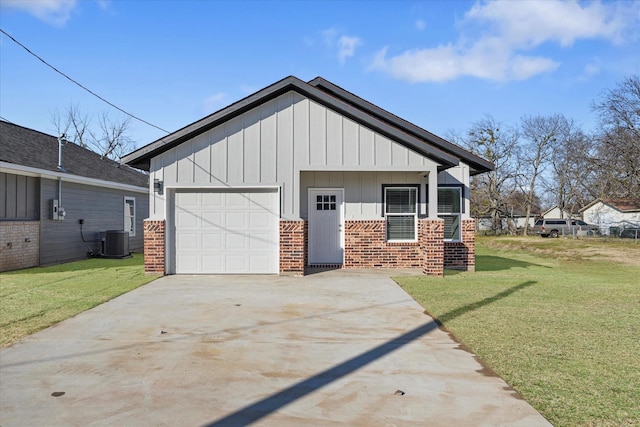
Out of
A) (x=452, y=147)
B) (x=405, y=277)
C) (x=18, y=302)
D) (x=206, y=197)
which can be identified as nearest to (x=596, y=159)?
(x=452, y=147)

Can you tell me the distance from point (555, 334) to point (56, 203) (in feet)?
45.7

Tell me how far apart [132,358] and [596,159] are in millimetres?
33731

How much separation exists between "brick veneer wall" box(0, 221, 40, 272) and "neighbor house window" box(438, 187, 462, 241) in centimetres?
1154

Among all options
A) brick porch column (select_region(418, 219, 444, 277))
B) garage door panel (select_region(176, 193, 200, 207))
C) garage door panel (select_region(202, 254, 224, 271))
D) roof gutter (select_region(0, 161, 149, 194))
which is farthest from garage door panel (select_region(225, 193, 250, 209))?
roof gutter (select_region(0, 161, 149, 194))

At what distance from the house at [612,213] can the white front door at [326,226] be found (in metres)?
40.3

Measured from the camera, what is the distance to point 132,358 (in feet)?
15.4

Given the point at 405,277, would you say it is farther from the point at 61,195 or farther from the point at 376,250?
the point at 61,195

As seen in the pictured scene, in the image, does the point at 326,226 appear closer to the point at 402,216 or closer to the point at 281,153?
the point at 402,216

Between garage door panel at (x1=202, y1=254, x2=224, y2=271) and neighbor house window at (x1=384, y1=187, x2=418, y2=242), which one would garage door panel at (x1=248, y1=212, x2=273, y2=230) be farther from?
neighbor house window at (x1=384, y1=187, x2=418, y2=242)

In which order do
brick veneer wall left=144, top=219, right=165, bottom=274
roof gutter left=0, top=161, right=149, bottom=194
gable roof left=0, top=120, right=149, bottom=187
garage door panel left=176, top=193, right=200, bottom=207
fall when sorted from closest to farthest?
brick veneer wall left=144, top=219, right=165, bottom=274 < garage door panel left=176, top=193, right=200, bottom=207 < roof gutter left=0, top=161, right=149, bottom=194 < gable roof left=0, top=120, right=149, bottom=187

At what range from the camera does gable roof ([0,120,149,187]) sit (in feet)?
42.2

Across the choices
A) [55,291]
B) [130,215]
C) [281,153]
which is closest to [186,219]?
[281,153]

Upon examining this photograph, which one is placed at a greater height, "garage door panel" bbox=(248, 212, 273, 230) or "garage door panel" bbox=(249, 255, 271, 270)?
"garage door panel" bbox=(248, 212, 273, 230)

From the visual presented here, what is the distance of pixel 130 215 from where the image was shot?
1903 cm
